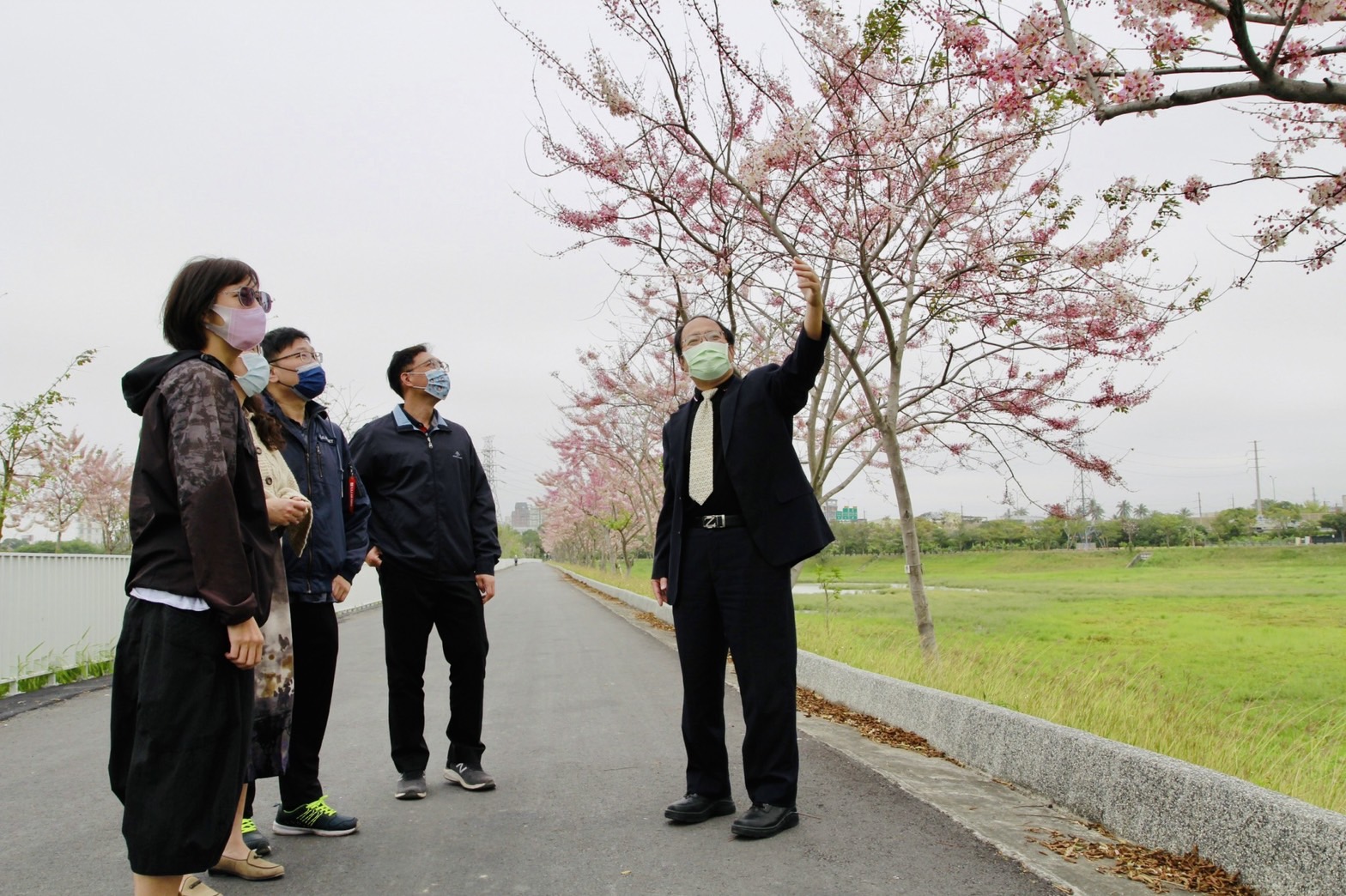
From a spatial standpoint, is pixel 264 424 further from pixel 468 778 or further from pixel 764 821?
pixel 764 821

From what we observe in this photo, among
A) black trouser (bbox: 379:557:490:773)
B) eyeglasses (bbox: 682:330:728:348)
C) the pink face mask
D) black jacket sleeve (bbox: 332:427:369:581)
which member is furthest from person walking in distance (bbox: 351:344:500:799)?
the pink face mask

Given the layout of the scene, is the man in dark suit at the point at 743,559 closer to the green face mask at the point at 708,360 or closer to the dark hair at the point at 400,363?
the green face mask at the point at 708,360

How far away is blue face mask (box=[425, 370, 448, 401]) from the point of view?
4895mm

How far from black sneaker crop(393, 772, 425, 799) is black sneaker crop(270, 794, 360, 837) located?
0.45 meters

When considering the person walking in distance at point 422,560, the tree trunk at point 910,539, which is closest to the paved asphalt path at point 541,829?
the person walking in distance at point 422,560

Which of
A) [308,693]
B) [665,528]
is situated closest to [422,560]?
[308,693]

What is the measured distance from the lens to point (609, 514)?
43812 millimetres

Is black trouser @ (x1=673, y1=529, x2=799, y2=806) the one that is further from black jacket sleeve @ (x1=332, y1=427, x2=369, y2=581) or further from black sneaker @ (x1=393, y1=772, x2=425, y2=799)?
black jacket sleeve @ (x1=332, y1=427, x2=369, y2=581)

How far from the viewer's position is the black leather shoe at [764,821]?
374 centimetres

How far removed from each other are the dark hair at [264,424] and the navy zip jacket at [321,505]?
17 cm

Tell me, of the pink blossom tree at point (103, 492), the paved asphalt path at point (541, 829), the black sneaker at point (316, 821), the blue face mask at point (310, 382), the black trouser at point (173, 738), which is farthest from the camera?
the pink blossom tree at point (103, 492)

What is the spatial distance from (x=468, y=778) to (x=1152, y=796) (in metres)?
2.94

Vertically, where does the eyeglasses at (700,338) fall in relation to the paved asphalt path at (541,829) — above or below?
above

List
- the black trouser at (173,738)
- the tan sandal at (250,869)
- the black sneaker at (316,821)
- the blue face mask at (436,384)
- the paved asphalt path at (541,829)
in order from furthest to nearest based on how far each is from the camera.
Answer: the blue face mask at (436,384) → the black sneaker at (316,821) → the tan sandal at (250,869) → the paved asphalt path at (541,829) → the black trouser at (173,738)
